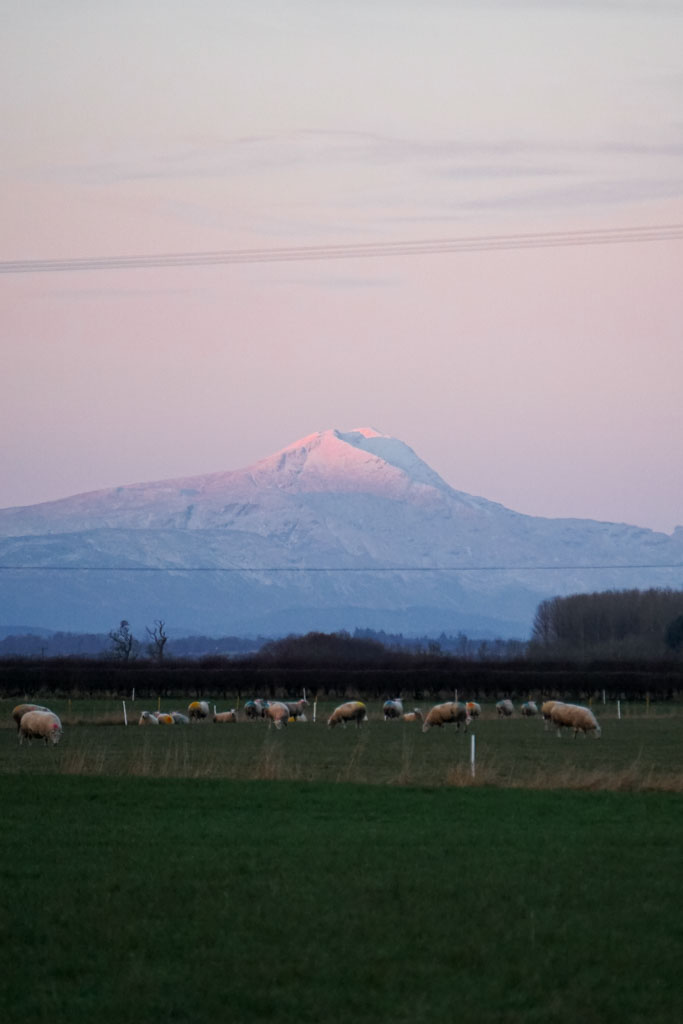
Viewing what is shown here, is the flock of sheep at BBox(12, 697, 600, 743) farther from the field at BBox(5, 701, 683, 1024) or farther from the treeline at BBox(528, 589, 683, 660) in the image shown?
the treeline at BBox(528, 589, 683, 660)

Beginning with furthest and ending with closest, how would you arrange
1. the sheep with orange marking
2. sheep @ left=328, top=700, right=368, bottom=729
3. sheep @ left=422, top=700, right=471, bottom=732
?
the sheep with orange marking < sheep @ left=328, top=700, right=368, bottom=729 < sheep @ left=422, top=700, right=471, bottom=732

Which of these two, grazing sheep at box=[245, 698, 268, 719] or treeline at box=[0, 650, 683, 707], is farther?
treeline at box=[0, 650, 683, 707]

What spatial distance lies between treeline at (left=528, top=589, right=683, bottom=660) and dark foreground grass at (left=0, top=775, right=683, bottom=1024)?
134 m

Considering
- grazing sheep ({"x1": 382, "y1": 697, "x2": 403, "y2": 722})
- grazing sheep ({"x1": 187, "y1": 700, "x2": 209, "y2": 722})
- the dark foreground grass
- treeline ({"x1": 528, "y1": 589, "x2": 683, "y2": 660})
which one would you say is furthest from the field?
treeline ({"x1": 528, "y1": 589, "x2": 683, "y2": 660})

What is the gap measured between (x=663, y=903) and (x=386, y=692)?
2674 inches

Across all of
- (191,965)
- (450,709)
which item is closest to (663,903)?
(191,965)

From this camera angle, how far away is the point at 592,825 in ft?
59.6

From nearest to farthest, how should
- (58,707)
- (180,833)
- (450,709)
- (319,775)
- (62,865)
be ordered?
(62,865)
(180,833)
(319,775)
(450,709)
(58,707)

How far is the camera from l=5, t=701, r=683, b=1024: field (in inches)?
361

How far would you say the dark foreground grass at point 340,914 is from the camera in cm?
908

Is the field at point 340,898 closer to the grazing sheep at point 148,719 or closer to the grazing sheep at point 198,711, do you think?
the grazing sheep at point 148,719

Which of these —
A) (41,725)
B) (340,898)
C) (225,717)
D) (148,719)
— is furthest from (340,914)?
(225,717)

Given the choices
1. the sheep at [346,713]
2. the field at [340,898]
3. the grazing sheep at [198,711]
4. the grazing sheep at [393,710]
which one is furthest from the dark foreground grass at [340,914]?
the grazing sheep at [198,711]

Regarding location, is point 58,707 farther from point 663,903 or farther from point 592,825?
point 663,903
